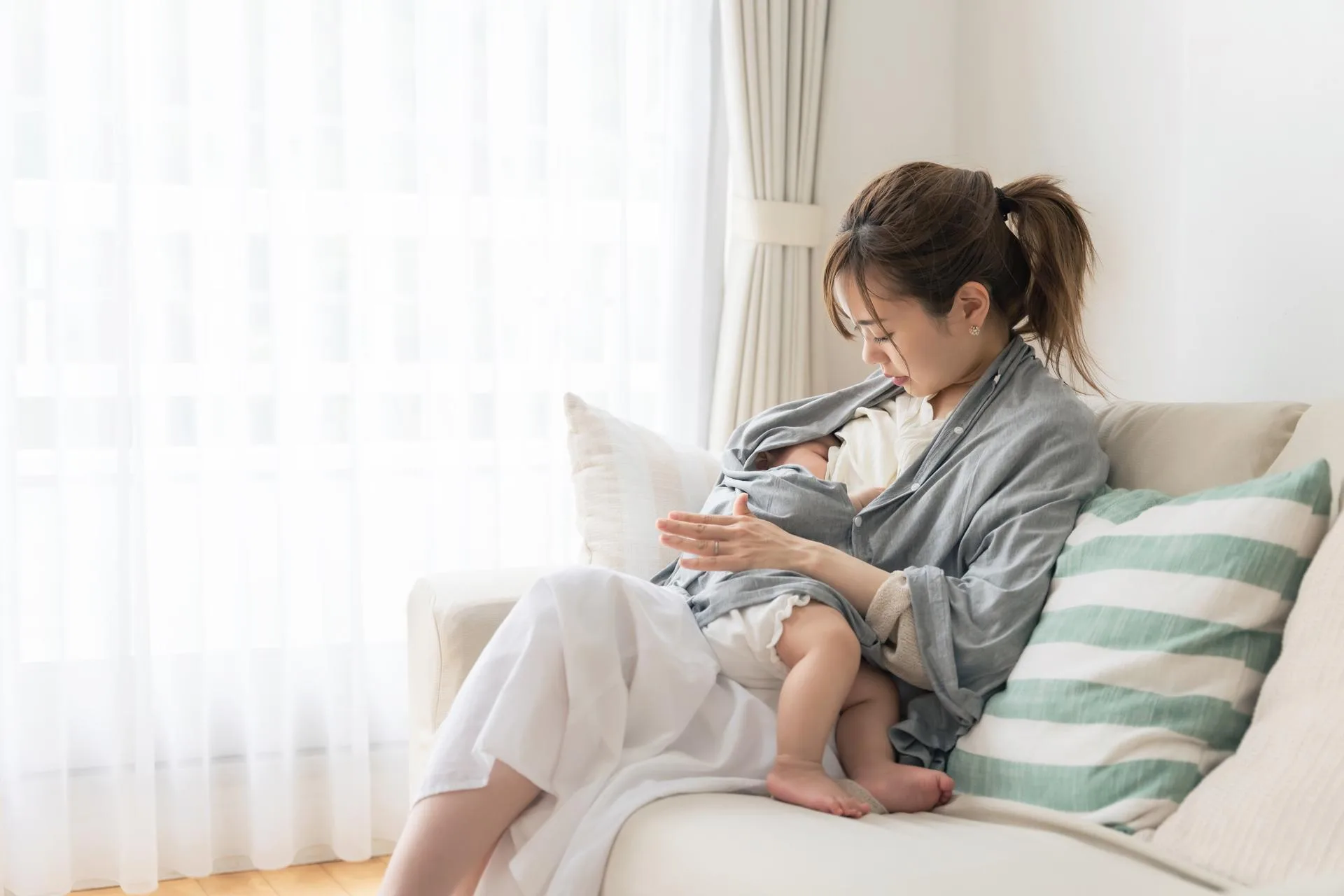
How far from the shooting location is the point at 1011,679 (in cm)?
147

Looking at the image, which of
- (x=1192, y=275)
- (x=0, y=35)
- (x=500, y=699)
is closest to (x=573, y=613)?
(x=500, y=699)

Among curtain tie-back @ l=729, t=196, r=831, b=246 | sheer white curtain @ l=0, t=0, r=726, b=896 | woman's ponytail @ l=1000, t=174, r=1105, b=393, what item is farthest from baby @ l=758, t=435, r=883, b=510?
curtain tie-back @ l=729, t=196, r=831, b=246

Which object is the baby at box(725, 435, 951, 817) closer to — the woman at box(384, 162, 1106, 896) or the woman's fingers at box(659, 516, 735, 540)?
the woman at box(384, 162, 1106, 896)

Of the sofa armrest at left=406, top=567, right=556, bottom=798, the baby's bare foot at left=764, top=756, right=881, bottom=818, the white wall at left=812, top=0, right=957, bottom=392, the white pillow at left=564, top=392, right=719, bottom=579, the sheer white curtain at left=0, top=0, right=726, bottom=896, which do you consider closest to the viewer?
the baby's bare foot at left=764, top=756, right=881, bottom=818

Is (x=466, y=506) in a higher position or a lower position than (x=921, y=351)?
lower

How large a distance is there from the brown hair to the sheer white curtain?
1.04 metres

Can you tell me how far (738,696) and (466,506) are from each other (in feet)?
3.97

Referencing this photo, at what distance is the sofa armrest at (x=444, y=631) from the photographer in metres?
1.86

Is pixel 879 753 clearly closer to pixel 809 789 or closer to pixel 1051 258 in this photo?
pixel 809 789

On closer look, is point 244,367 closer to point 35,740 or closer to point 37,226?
point 37,226

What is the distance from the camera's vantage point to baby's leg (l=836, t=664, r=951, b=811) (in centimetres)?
143

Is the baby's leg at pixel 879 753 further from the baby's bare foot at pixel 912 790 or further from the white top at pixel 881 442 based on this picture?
the white top at pixel 881 442

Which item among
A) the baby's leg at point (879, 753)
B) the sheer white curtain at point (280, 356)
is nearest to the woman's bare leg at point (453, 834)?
the baby's leg at point (879, 753)

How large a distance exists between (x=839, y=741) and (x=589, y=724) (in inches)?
13.4
